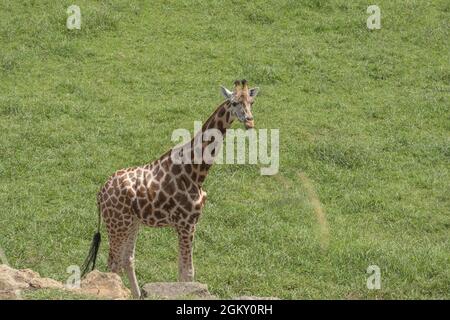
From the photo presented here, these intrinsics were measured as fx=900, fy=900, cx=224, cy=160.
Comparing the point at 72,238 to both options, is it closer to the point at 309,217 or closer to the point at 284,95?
the point at 309,217

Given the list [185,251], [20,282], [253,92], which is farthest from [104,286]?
[253,92]

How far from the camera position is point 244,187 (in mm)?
17547

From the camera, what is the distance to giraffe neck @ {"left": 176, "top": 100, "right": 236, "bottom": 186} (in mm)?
12219

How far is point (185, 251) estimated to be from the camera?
1253 centimetres

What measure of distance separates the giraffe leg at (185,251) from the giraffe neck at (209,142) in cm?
70

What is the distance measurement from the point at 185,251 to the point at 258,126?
7799 millimetres

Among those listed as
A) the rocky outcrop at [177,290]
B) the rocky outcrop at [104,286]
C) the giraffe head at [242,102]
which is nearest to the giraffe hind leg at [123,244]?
the rocky outcrop at [104,286]

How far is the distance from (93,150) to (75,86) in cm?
329

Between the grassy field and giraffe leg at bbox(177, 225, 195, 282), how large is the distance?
1376mm

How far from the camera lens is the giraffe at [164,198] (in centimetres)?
1236

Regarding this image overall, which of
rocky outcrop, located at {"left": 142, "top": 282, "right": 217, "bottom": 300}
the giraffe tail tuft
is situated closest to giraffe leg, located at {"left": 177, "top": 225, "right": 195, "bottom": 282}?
rocky outcrop, located at {"left": 142, "top": 282, "right": 217, "bottom": 300}

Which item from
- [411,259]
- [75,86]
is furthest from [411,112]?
[75,86]

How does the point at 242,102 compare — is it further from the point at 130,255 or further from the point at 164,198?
the point at 130,255

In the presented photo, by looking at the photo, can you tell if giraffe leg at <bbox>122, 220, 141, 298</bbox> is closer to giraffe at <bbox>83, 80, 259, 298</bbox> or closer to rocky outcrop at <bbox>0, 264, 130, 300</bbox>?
giraffe at <bbox>83, 80, 259, 298</bbox>
